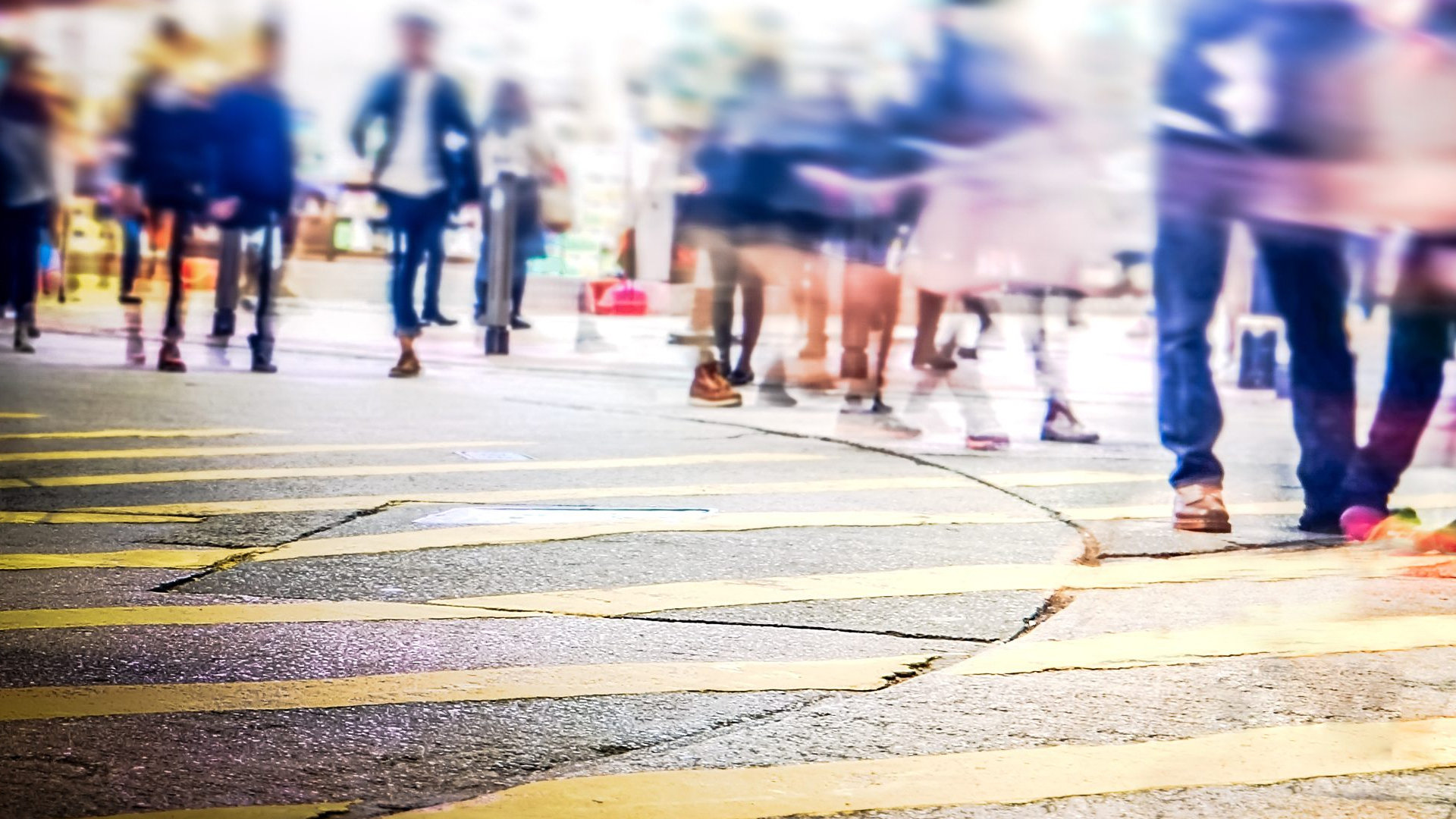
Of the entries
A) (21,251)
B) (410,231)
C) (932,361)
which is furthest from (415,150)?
(932,361)

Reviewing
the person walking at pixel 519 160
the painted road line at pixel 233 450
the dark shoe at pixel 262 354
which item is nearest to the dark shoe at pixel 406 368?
the dark shoe at pixel 262 354

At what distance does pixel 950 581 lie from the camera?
171 inches

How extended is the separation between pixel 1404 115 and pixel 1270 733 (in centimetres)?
111

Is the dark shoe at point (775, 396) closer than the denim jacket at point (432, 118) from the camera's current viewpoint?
No

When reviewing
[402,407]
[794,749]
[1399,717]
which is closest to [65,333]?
[402,407]

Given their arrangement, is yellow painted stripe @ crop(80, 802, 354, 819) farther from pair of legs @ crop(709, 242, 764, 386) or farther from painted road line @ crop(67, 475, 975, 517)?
pair of legs @ crop(709, 242, 764, 386)

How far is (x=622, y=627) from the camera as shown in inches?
148

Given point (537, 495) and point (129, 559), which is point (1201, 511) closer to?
point (537, 495)

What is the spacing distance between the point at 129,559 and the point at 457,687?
151cm

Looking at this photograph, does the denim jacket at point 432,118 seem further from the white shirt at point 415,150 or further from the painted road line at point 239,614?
the painted road line at point 239,614

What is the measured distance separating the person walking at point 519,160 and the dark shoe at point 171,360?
5.00 m

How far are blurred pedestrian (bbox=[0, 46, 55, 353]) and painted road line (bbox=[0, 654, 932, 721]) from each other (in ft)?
3.58

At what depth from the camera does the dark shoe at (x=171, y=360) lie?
8719 mm

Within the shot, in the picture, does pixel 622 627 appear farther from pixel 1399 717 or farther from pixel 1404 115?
pixel 1404 115
